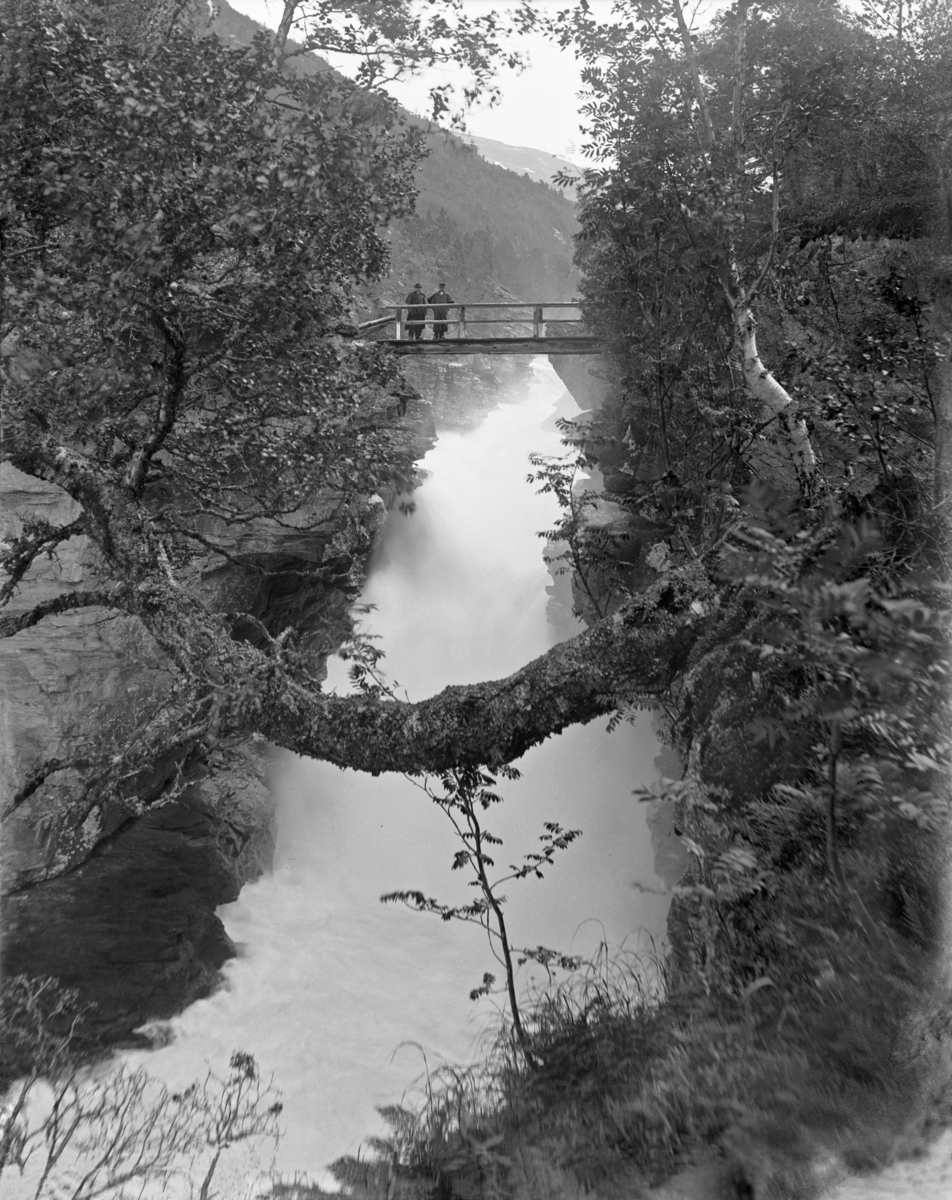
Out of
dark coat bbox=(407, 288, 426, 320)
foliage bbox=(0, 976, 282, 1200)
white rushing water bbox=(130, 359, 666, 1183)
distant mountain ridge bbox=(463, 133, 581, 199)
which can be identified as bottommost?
white rushing water bbox=(130, 359, 666, 1183)

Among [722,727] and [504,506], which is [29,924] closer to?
[722,727]

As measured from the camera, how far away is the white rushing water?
718 cm

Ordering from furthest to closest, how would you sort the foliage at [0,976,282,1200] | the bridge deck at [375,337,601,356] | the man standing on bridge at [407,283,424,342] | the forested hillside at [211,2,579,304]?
the forested hillside at [211,2,579,304] < the man standing on bridge at [407,283,424,342] < the bridge deck at [375,337,601,356] < the foliage at [0,976,282,1200]

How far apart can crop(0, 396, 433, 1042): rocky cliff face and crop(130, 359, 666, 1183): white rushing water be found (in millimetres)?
621

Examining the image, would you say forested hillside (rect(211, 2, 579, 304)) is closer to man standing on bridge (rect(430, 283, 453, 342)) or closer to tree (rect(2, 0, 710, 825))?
man standing on bridge (rect(430, 283, 453, 342))

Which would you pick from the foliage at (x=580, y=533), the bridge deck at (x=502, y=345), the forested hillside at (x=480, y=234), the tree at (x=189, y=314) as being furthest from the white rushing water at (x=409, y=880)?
the forested hillside at (x=480, y=234)

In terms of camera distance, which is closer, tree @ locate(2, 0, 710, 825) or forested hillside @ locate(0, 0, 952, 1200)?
forested hillside @ locate(0, 0, 952, 1200)

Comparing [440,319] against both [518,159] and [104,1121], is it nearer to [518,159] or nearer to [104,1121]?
[104,1121]

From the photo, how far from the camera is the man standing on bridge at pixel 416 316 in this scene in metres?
11.6

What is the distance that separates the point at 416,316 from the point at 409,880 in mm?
9043

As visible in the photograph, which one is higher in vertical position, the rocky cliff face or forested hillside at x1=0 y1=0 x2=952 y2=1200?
forested hillside at x1=0 y1=0 x2=952 y2=1200

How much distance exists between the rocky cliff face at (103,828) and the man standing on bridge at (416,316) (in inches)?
Result: 118

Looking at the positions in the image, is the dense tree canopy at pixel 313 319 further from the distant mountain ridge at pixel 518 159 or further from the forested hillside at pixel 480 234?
the distant mountain ridge at pixel 518 159

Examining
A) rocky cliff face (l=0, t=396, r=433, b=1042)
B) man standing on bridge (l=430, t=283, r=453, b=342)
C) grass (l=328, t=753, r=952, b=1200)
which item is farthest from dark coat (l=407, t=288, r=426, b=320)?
grass (l=328, t=753, r=952, b=1200)
